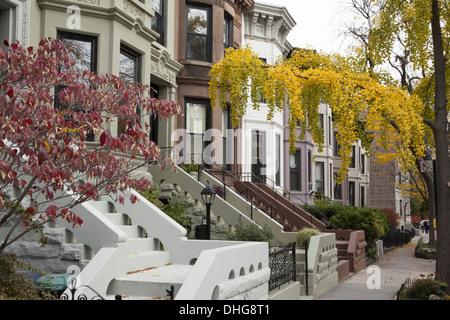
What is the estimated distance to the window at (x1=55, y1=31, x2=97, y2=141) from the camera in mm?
12055

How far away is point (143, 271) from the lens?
26.5 ft

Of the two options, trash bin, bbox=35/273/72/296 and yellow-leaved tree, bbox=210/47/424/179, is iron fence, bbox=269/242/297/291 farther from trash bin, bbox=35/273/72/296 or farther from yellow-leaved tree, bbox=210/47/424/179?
trash bin, bbox=35/273/72/296

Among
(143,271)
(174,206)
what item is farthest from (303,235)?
(143,271)

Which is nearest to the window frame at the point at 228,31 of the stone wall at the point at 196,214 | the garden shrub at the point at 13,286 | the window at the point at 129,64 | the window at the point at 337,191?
the window at the point at 129,64

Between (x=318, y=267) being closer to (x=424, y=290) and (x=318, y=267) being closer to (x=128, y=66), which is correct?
(x=424, y=290)

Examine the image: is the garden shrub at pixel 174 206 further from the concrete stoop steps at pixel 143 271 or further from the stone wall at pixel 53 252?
the stone wall at pixel 53 252

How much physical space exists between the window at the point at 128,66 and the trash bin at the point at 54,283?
6.81 metres

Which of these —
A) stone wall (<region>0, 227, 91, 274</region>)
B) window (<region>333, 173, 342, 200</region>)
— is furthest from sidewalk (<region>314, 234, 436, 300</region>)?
window (<region>333, 173, 342, 200</region>)

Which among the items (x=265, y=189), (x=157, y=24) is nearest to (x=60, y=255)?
(x=157, y=24)

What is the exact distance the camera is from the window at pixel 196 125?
58.9ft

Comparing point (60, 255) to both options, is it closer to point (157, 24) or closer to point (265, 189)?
point (157, 24)

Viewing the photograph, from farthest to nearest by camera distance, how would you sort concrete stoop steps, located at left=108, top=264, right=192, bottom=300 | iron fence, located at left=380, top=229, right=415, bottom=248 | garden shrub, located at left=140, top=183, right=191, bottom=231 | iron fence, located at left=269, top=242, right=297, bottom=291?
iron fence, located at left=380, top=229, right=415, bottom=248 → garden shrub, located at left=140, top=183, right=191, bottom=231 → iron fence, located at left=269, top=242, right=297, bottom=291 → concrete stoop steps, located at left=108, top=264, right=192, bottom=300

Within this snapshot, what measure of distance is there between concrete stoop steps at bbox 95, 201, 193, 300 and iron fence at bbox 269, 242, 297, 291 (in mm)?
2447

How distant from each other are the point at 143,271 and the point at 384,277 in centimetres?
1158
